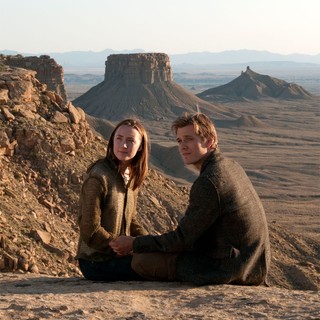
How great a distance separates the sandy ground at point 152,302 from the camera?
4570 millimetres

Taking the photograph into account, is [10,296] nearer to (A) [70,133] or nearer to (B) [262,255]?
(B) [262,255]

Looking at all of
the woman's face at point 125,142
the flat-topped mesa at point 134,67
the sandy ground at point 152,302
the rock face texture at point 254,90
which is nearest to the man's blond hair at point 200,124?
the woman's face at point 125,142

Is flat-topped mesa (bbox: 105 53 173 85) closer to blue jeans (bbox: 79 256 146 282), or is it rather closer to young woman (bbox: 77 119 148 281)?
young woman (bbox: 77 119 148 281)

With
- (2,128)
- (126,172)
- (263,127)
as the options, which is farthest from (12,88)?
(263,127)

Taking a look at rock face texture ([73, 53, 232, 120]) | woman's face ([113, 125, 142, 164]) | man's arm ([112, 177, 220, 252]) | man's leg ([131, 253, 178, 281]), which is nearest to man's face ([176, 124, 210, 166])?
man's arm ([112, 177, 220, 252])

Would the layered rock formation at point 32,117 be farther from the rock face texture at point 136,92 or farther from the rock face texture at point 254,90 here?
the rock face texture at point 254,90

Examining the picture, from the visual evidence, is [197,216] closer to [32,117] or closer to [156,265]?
[156,265]

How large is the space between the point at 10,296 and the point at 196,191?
1.58m

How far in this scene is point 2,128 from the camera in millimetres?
10086

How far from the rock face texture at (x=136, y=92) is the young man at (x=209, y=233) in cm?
5393

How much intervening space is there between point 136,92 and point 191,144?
5658cm

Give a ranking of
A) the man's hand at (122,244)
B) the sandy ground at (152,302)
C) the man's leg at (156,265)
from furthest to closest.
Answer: the man's hand at (122,244)
the man's leg at (156,265)
the sandy ground at (152,302)

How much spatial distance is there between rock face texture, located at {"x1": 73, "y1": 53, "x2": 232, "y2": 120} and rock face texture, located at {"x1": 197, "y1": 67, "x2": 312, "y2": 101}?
2295cm

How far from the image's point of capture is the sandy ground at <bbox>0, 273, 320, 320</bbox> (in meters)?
4.57
